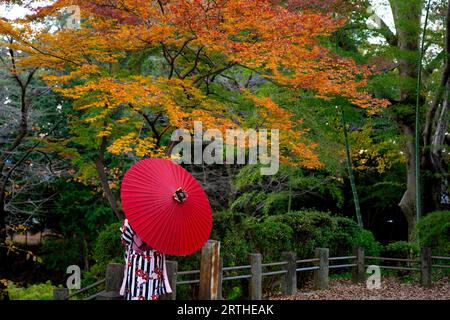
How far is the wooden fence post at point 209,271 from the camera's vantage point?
5.91 meters

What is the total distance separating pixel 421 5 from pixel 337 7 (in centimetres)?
304

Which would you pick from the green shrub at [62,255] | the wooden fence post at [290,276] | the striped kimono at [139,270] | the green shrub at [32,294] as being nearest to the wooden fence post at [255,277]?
the wooden fence post at [290,276]

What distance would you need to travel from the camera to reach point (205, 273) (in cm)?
592

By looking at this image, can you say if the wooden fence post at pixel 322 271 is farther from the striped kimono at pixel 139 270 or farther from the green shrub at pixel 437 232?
the striped kimono at pixel 139 270

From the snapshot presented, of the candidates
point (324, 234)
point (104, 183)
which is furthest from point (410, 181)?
point (104, 183)

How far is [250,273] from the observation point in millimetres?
9727

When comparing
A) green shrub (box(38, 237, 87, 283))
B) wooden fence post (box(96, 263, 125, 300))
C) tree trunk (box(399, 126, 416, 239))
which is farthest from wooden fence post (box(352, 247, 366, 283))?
green shrub (box(38, 237, 87, 283))

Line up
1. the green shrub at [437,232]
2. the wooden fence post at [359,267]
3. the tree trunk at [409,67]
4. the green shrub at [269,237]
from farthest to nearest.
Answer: the tree trunk at [409,67], the green shrub at [437,232], the wooden fence post at [359,267], the green shrub at [269,237]

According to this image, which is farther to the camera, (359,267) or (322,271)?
(359,267)

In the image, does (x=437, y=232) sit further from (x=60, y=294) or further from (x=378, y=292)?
(x=60, y=294)

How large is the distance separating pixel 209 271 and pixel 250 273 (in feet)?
13.0

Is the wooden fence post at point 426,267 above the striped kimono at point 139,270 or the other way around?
the other way around

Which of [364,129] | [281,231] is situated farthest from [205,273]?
[364,129]
